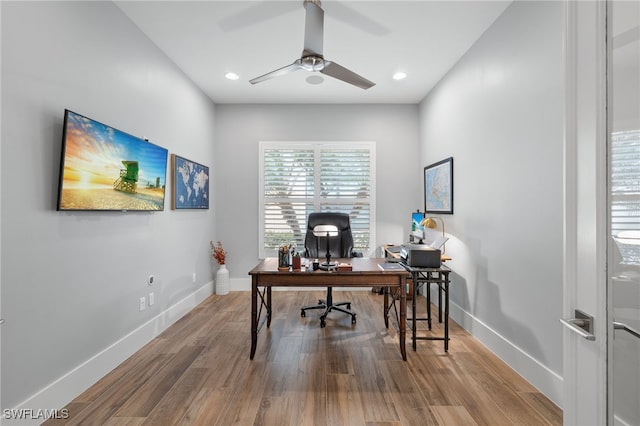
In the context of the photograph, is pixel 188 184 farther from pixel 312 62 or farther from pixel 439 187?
pixel 439 187

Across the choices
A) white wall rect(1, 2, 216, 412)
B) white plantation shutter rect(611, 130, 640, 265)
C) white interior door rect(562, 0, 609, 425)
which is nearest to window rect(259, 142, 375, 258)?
white wall rect(1, 2, 216, 412)

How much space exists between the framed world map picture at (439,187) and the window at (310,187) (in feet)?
2.86

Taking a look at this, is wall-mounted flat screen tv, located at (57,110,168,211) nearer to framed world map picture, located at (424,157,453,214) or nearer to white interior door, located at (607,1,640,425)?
white interior door, located at (607,1,640,425)

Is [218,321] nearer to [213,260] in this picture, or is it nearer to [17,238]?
[213,260]

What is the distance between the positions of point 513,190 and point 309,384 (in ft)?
7.38

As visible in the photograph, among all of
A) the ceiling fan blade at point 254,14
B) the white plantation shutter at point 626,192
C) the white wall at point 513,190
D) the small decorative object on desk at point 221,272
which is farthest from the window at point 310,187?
the white plantation shutter at point 626,192

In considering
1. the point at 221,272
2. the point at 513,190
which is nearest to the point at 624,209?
the point at 513,190

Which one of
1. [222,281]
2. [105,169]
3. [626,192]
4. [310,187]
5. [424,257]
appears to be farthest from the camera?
[310,187]

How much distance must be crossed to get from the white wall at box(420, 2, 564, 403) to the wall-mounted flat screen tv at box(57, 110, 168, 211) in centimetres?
323

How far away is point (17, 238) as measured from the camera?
1.60m

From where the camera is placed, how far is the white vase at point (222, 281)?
14.4 ft

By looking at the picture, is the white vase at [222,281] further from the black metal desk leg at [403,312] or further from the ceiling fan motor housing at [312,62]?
the ceiling fan motor housing at [312,62]

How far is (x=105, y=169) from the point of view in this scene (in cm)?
217

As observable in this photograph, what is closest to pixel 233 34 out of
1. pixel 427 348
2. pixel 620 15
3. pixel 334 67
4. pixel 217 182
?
pixel 334 67
